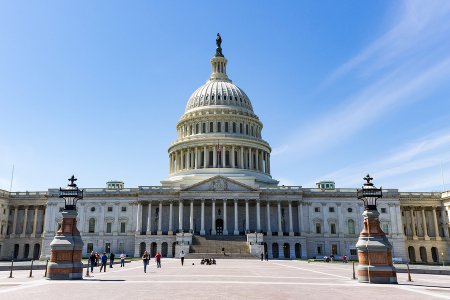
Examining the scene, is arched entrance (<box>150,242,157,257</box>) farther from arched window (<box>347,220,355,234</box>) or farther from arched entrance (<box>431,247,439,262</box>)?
arched entrance (<box>431,247,439,262</box>)

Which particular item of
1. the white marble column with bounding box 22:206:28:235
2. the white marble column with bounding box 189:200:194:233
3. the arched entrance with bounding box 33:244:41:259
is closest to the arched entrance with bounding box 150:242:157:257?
the white marble column with bounding box 189:200:194:233

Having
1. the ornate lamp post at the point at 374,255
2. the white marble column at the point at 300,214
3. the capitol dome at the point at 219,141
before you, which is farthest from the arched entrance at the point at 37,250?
the ornate lamp post at the point at 374,255

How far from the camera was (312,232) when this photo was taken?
93.4 metres

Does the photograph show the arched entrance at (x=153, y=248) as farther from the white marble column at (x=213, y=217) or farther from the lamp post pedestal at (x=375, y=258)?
the lamp post pedestal at (x=375, y=258)

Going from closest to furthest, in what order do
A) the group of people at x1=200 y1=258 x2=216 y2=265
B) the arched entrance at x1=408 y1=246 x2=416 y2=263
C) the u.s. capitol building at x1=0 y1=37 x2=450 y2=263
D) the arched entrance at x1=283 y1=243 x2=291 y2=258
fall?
the group of people at x1=200 y1=258 x2=216 y2=265 → the arched entrance at x1=283 y1=243 x2=291 y2=258 → the u.s. capitol building at x1=0 y1=37 x2=450 y2=263 → the arched entrance at x1=408 y1=246 x2=416 y2=263

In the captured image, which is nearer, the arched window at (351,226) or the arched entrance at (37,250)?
the arched window at (351,226)

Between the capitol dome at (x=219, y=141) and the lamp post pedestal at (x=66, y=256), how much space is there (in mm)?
66542

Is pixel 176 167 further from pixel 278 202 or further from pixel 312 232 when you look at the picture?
pixel 312 232

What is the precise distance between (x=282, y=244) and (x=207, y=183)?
21673 millimetres

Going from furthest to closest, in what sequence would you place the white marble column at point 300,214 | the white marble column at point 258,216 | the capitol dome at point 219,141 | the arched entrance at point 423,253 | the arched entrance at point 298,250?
the capitol dome at point 219,141
the arched entrance at point 423,253
the white marble column at point 300,214
the arched entrance at point 298,250
the white marble column at point 258,216

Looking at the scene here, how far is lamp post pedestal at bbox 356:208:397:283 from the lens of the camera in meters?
28.9

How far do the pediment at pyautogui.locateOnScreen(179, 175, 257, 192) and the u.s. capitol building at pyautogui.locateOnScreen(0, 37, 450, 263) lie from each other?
0.75ft

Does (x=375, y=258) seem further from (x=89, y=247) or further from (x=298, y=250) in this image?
(x=89, y=247)

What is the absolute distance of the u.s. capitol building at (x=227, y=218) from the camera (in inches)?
3575
